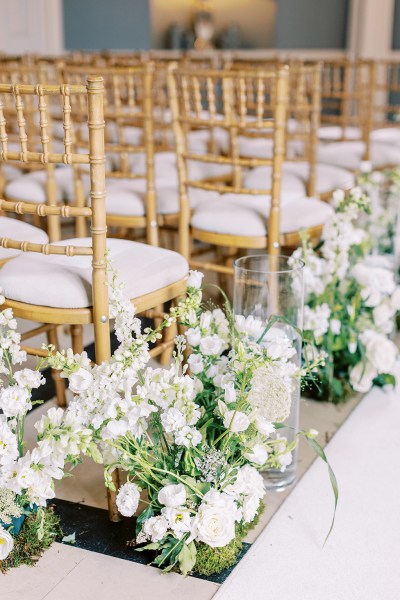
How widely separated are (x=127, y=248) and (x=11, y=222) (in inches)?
19.4

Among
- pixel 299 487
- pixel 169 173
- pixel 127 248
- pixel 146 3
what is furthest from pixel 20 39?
pixel 299 487

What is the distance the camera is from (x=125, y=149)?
287 centimetres

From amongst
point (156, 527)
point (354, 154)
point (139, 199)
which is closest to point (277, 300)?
point (156, 527)

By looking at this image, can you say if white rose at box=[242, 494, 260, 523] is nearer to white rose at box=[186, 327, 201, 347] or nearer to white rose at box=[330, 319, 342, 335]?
white rose at box=[186, 327, 201, 347]

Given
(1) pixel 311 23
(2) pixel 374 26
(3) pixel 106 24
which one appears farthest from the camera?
(1) pixel 311 23

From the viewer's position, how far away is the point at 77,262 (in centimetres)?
190

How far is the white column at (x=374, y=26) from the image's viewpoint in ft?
22.3

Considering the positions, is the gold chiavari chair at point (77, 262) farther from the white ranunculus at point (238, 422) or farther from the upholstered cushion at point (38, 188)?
the upholstered cushion at point (38, 188)

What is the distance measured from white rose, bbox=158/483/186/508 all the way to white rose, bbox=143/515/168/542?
0.12 ft

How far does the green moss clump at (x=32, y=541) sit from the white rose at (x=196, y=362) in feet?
1.51

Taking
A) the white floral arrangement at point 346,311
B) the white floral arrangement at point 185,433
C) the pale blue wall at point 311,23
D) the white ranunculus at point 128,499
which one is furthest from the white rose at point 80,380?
the pale blue wall at point 311,23

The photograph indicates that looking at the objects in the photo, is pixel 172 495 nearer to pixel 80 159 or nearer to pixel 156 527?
pixel 156 527

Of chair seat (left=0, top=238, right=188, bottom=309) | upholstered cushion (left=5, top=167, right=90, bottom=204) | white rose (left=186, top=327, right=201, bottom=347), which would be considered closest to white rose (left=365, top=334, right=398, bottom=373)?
chair seat (left=0, top=238, right=188, bottom=309)

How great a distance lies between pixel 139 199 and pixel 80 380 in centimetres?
138
